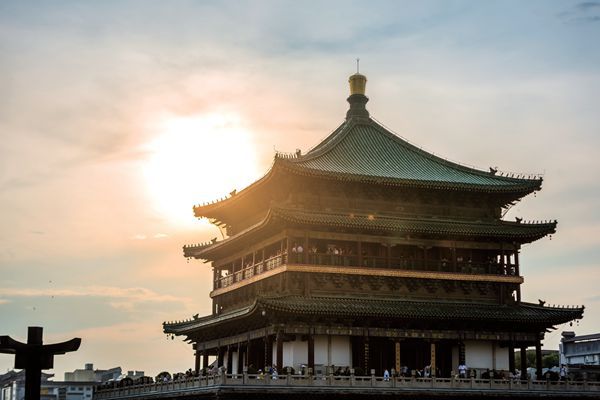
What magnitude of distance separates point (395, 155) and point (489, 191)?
871 cm

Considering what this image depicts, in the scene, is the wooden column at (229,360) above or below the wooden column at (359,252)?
below

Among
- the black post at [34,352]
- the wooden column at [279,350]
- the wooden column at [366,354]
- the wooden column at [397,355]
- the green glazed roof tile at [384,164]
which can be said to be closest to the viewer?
the black post at [34,352]

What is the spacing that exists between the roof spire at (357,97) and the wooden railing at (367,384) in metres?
29.3

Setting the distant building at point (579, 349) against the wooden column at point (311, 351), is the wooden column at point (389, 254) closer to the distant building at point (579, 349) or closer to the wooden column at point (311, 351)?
the wooden column at point (311, 351)

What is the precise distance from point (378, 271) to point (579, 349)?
46197 millimetres

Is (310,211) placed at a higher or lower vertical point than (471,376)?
higher

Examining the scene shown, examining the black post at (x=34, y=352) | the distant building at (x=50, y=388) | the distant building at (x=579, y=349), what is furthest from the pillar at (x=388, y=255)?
the distant building at (x=50, y=388)

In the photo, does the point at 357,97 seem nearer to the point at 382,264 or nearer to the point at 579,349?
the point at 382,264

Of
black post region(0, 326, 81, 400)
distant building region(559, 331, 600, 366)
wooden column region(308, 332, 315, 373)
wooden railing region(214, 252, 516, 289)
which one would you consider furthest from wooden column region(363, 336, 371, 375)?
distant building region(559, 331, 600, 366)

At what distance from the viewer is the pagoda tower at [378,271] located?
228 ft

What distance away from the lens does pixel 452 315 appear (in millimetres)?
70125

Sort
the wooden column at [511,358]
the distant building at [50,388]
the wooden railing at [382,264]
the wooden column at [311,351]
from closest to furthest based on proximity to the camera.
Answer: the wooden column at [311,351], the wooden railing at [382,264], the wooden column at [511,358], the distant building at [50,388]

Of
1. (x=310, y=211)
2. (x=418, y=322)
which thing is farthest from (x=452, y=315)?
(x=310, y=211)

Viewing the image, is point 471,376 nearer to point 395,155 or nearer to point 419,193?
point 419,193
